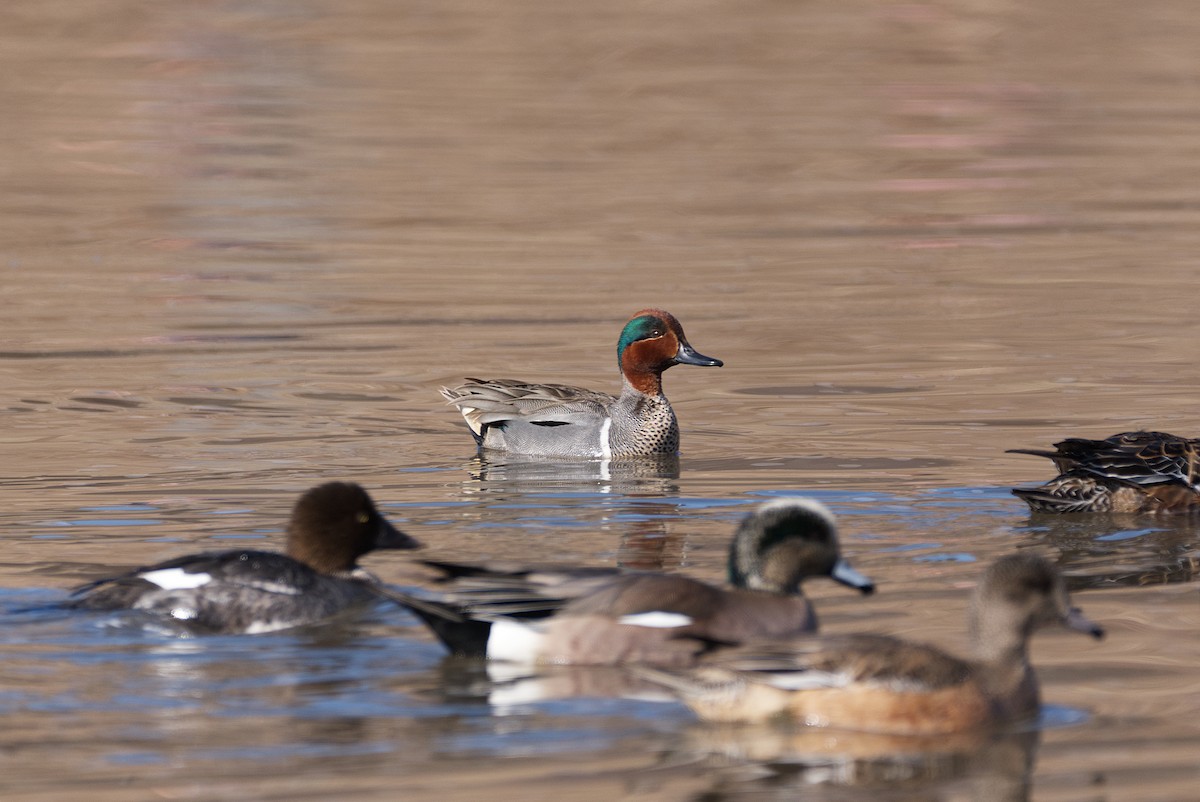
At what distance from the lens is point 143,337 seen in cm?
1678

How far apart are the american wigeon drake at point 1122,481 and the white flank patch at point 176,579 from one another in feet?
14.1

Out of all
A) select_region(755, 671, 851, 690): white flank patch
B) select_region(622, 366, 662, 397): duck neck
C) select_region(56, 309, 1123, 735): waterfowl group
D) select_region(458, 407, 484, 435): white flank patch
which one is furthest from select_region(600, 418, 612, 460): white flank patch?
select_region(755, 671, 851, 690): white flank patch

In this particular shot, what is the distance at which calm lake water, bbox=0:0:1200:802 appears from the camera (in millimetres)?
7230

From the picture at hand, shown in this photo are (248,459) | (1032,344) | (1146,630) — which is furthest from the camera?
(1032,344)

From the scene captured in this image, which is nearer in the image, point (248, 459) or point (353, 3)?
point (248, 459)

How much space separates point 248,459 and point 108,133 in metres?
17.9

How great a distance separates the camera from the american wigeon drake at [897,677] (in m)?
7.18

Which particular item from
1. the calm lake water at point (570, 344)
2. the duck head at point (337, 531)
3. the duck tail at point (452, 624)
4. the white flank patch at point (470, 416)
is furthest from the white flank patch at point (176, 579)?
the white flank patch at point (470, 416)

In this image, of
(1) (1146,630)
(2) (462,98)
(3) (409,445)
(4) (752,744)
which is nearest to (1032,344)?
(3) (409,445)

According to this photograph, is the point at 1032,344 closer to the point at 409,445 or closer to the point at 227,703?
the point at 409,445

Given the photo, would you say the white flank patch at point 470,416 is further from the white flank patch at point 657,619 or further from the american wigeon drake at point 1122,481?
the white flank patch at point 657,619

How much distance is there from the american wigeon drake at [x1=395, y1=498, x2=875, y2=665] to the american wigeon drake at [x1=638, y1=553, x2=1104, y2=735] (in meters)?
Result: 0.40

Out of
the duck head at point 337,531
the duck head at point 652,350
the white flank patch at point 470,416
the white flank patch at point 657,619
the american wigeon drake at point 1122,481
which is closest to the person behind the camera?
the white flank patch at point 657,619

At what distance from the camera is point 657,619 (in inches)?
306
